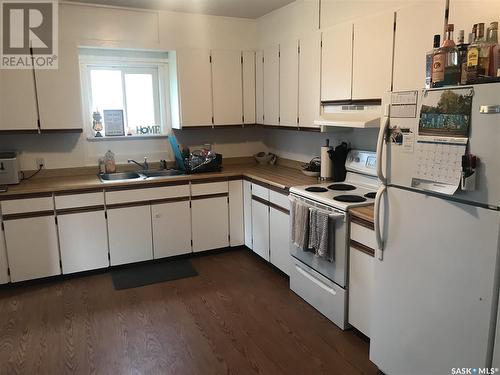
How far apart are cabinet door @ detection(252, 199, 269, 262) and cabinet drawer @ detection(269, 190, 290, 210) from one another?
0.48ft

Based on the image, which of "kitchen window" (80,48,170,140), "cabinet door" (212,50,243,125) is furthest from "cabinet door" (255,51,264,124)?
"kitchen window" (80,48,170,140)

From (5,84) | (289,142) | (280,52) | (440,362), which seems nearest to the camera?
(440,362)

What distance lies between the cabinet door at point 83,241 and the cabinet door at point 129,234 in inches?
2.9

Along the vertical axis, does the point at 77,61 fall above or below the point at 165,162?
above

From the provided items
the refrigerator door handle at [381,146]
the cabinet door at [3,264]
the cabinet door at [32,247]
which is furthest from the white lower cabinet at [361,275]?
the cabinet door at [3,264]

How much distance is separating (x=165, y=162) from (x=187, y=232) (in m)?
0.91

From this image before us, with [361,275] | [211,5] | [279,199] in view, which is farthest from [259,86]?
[361,275]

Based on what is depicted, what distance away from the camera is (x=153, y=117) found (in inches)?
179

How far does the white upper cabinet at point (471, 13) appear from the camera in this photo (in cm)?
201

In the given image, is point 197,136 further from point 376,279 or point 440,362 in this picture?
point 440,362

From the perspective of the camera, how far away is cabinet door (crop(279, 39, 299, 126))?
3.75 meters

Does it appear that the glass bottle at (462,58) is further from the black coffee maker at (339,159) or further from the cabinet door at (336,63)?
the black coffee maker at (339,159)

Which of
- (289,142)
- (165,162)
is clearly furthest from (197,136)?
(289,142)

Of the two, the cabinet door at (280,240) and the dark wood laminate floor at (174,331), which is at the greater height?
the cabinet door at (280,240)
